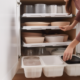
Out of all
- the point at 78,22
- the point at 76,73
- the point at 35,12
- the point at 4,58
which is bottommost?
the point at 76,73

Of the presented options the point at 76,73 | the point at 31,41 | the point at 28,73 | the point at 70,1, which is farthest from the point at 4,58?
the point at 70,1

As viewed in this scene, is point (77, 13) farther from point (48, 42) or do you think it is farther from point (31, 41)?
point (31, 41)

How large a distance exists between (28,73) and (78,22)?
31.2 inches

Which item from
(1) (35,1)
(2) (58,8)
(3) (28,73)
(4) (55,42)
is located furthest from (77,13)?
(3) (28,73)

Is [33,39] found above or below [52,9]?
below

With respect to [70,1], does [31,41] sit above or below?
below

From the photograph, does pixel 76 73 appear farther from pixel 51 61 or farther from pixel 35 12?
pixel 35 12

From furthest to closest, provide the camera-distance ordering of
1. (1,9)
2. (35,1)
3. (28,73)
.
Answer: (35,1) → (28,73) → (1,9)

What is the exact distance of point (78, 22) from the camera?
50.8 inches

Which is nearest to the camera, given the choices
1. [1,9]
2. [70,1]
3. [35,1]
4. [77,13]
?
[1,9]

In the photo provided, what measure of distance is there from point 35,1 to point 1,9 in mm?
789

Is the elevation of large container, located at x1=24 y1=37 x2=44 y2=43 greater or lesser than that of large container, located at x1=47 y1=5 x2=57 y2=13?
lesser

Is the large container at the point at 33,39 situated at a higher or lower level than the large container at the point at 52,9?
lower

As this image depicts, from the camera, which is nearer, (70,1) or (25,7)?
(70,1)
